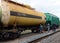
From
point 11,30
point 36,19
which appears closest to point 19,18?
point 11,30

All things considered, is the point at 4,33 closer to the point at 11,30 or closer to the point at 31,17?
the point at 11,30

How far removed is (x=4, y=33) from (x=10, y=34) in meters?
1.04

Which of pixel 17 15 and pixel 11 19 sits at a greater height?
pixel 17 15

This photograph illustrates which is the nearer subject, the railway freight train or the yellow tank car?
the railway freight train

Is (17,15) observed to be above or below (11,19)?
above

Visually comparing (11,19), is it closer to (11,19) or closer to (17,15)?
(11,19)

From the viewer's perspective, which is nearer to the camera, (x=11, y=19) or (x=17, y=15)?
(x=11, y=19)

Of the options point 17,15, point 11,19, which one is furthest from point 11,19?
point 17,15

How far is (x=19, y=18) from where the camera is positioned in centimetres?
1919

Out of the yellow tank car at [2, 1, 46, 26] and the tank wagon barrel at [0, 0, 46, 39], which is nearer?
the tank wagon barrel at [0, 0, 46, 39]

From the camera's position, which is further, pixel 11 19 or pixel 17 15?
pixel 17 15

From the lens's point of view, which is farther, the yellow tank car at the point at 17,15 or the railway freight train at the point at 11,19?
the yellow tank car at the point at 17,15

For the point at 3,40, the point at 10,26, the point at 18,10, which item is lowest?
the point at 3,40

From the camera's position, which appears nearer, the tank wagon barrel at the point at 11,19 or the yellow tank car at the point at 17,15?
the tank wagon barrel at the point at 11,19
